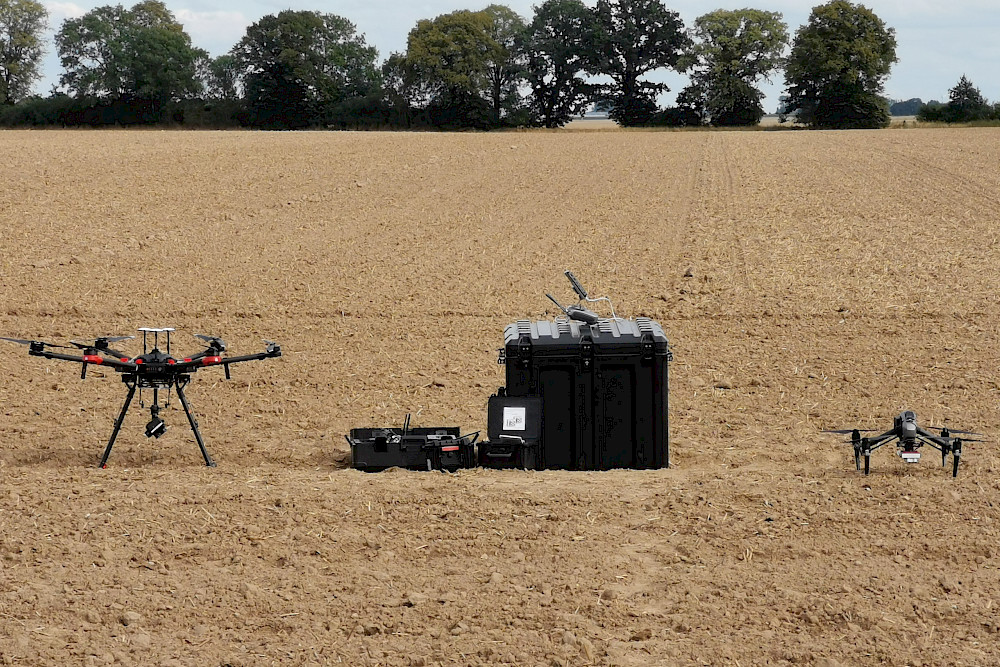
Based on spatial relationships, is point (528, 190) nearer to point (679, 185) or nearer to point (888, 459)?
point (679, 185)

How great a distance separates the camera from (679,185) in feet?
102

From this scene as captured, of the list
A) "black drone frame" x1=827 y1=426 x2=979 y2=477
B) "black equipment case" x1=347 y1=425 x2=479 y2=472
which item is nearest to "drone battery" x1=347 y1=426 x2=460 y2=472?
"black equipment case" x1=347 y1=425 x2=479 y2=472

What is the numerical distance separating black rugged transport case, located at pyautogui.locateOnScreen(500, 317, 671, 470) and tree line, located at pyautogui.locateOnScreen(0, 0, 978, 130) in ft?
193

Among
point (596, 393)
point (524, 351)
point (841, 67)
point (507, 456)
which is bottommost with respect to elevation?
point (507, 456)

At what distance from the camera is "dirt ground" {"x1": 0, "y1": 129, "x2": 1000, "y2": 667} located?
20.8 ft

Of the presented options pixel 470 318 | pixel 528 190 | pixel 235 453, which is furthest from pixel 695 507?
pixel 528 190

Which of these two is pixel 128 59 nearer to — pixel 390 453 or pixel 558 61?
pixel 558 61

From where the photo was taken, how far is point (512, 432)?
9.28 m

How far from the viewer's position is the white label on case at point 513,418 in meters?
9.27

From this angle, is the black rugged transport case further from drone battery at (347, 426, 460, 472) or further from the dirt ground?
drone battery at (347, 426, 460, 472)

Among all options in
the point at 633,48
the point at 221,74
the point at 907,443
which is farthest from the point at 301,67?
the point at 907,443

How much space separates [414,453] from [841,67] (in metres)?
68.2

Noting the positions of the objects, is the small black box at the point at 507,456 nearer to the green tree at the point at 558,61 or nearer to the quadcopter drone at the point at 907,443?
the quadcopter drone at the point at 907,443

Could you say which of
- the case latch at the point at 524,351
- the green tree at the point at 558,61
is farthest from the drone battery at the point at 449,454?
the green tree at the point at 558,61
